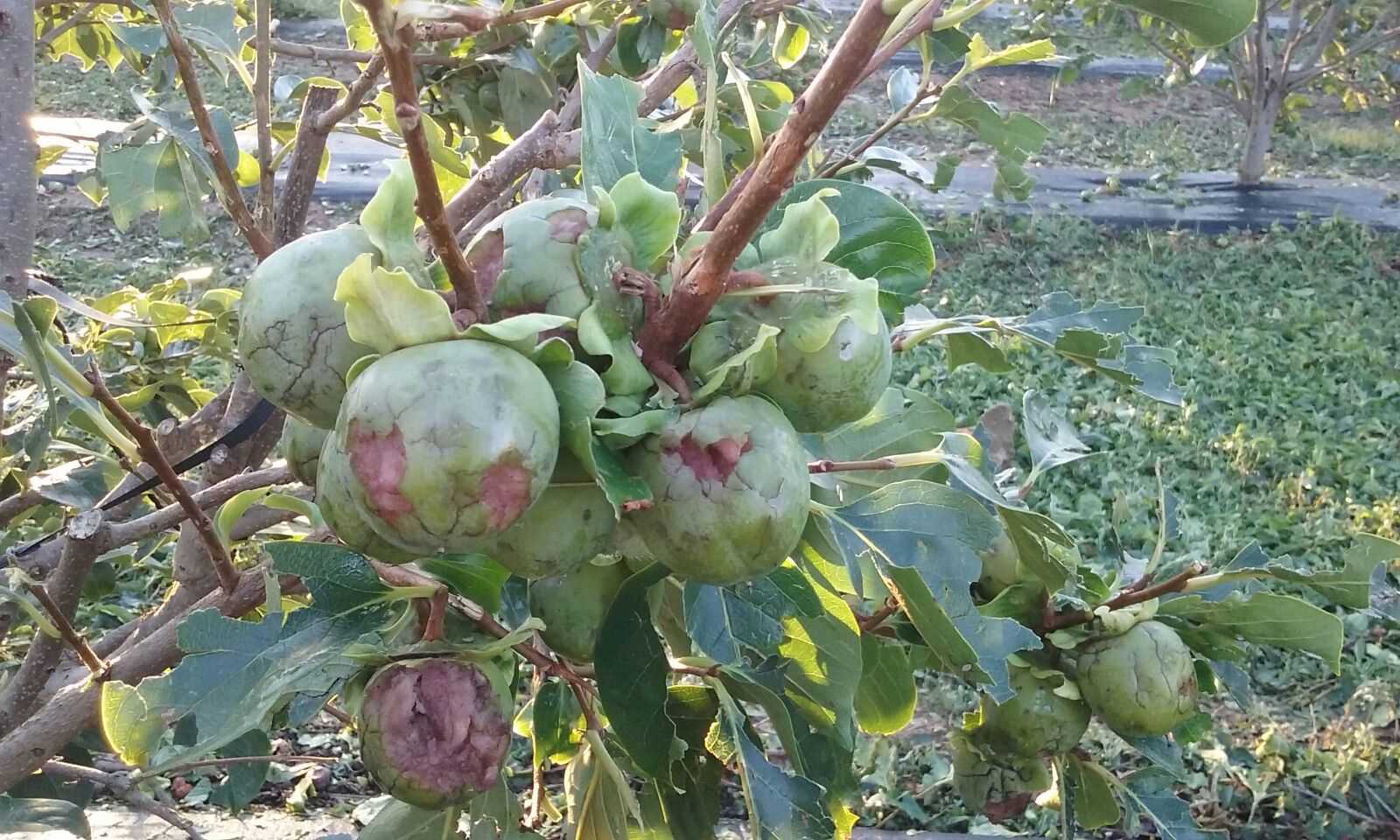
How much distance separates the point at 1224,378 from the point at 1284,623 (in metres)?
4.41

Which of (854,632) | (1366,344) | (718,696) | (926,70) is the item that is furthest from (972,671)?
(1366,344)

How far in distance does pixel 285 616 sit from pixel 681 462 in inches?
16.8

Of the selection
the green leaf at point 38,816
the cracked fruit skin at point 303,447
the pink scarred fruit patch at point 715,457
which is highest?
the pink scarred fruit patch at point 715,457

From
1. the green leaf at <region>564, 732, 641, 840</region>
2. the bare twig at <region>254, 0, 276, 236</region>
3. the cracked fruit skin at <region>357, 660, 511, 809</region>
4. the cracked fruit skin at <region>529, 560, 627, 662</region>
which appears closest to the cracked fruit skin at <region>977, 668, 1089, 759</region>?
the green leaf at <region>564, 732, 641, 840</region>

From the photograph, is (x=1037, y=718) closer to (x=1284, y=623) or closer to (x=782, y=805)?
(x=1284, y=623)

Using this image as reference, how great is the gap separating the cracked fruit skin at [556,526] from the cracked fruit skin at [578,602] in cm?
27

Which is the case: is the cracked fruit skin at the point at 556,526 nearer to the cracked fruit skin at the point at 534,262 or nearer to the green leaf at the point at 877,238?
the cracked fruit skin at the point at 534,262

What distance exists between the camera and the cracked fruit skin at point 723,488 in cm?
77

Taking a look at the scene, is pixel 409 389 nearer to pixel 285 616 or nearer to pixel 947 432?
pixel 285 616

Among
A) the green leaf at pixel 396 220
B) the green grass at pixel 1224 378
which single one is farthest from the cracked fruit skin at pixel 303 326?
the green grass at pixel 1224 378

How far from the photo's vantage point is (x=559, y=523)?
0.80 m

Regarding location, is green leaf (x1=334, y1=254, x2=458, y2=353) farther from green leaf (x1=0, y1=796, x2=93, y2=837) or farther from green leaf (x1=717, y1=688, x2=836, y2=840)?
green leaf (x1=0, y1=796, x2=93, y2=837)

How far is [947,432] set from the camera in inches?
53.9

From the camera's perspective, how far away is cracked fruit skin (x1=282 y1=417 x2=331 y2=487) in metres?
1.02
